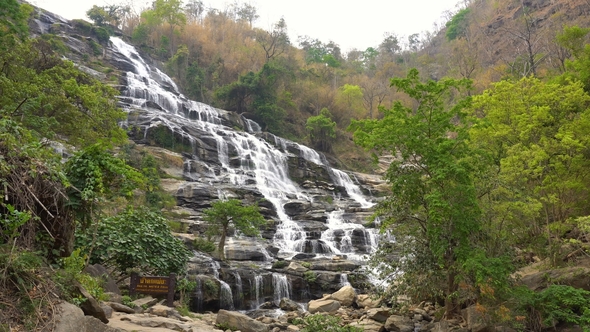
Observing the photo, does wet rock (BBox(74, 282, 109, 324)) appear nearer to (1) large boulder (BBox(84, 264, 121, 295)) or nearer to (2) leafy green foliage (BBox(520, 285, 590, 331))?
(1) large boulder (BBox(84, 264, 121, 295))

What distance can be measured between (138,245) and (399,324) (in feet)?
21.2

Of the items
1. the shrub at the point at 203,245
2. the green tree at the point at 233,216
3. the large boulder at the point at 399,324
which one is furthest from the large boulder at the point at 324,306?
the shrub at the point at 203,245

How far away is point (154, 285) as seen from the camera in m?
9.62

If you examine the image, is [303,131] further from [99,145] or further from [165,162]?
[99,145]

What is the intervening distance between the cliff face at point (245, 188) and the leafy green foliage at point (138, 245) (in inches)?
83.2

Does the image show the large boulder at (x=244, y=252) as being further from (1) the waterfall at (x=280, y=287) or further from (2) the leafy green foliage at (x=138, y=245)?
(2) the leafy green foliage at (x=138, y=245)

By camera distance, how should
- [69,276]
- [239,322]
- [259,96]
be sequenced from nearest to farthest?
[69,276], [239,322], [259,96]

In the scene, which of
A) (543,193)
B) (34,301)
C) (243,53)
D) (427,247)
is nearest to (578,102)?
(543,193)

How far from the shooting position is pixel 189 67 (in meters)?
42.2

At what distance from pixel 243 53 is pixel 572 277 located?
43.3 metres

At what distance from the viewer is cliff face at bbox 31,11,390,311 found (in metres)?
14.8

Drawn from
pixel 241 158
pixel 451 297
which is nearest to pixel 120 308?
pixel 451 297

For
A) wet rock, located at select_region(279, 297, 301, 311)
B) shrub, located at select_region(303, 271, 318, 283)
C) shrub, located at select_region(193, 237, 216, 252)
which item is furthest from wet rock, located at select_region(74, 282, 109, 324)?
shrub, located at select_region(193, 237, 216, 252)

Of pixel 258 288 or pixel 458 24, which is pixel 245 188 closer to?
pixel 258 288
